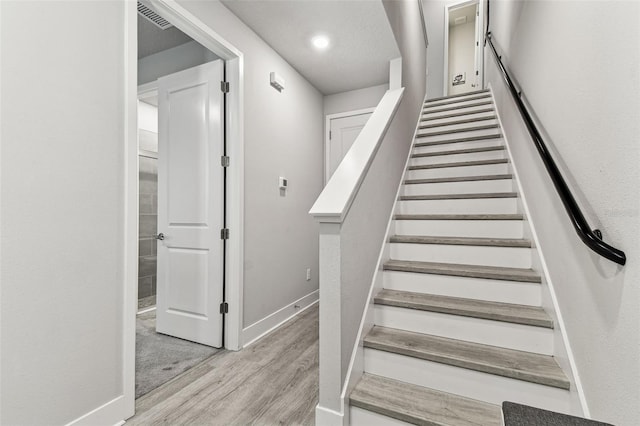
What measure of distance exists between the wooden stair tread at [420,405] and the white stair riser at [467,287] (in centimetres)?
58

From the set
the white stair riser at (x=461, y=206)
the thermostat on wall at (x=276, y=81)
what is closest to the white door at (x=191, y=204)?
the thermostat on wall at (x=276, y=81)

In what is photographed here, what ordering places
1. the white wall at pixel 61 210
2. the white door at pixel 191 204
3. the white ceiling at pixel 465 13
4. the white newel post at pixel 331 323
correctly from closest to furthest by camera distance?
1. the white wall at pixel 61 210
2. the white newel post at pixel 331 323
3. the white door at pixel 191 204
4. the white ceiling at pixel 465 13

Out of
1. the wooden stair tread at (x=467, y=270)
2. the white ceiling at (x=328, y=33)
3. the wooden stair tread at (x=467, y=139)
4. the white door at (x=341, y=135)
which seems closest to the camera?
the wooden stair tread at (x=467, y=270)

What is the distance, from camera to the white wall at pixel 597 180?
843mm

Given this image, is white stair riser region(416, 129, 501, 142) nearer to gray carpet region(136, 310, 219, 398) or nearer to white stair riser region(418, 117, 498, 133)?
white stair riser region(418, 117, 498, 133)

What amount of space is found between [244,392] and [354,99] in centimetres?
337

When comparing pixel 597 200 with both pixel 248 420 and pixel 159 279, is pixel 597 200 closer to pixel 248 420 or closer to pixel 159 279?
pixel 248 420

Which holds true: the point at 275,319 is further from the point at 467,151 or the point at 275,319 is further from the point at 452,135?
the point at 452,135

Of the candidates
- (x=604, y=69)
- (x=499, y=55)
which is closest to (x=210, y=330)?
(x=604, y=69)

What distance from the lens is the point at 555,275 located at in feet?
4.78

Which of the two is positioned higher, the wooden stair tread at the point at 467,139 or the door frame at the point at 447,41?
the door frame at the point at 447,41

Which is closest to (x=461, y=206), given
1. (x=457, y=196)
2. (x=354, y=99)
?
(x=457, y=196)

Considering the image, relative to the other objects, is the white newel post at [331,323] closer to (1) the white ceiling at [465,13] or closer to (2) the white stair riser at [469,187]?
(2) the white stair riser at [469,187]

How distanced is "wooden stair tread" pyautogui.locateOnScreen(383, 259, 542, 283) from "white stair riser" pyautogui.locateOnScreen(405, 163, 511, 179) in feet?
3.57
